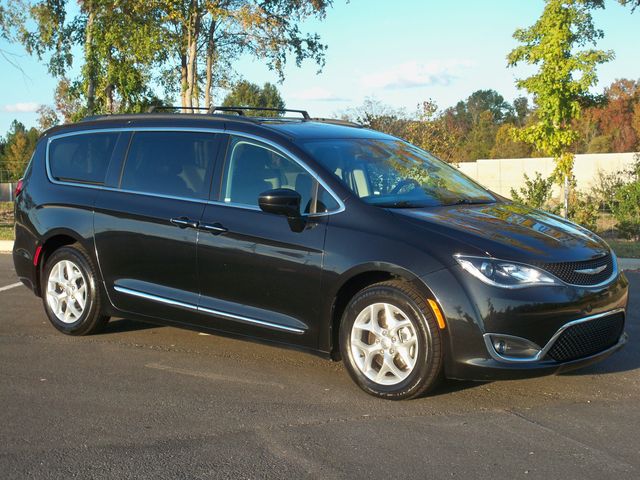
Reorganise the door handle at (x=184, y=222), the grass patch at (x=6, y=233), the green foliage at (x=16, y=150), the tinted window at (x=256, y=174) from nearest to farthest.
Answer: the tinted window at (x=256, y=174) → the door handle at (x=184, y=222) → the grass patch at (x=6, y=233) → the green foliage at (x=16, y=150)

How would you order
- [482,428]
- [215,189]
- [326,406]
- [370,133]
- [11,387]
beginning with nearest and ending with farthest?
[482,428] → [326,406] → [11,387] → [215,189] → [370,133]

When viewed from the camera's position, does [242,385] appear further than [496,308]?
Yes

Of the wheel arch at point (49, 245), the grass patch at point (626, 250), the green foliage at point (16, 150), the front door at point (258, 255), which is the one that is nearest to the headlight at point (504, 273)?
the front door at point (258, 255)

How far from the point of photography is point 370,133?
22.4 feet

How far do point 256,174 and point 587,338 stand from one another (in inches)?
104

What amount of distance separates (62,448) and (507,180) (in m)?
36.1

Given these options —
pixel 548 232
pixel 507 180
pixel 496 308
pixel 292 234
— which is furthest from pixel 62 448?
pixel 507 180

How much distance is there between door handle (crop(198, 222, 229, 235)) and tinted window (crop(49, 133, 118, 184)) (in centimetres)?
144

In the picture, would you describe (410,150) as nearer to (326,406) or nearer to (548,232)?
(548,232)

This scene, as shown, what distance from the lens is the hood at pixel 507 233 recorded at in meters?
5.07

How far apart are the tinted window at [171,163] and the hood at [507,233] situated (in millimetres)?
1730

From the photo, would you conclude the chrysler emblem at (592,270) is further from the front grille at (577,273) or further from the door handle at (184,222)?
the door handle at (184,222)

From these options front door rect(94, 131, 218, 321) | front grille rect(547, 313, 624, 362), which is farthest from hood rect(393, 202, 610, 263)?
front door rect(94, 131, 218, 321)

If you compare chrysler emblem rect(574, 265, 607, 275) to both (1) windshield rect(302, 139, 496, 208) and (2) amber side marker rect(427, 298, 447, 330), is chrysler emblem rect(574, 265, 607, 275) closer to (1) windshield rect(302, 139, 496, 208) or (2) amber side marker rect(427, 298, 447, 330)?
(2) amber side marker rect(427, 298, 447, 330)
